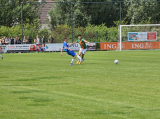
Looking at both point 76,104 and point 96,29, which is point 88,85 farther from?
point 96,29

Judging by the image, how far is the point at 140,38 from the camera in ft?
132

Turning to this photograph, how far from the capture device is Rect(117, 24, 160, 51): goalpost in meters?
40.1

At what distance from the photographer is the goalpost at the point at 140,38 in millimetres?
40094

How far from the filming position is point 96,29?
1807 inches

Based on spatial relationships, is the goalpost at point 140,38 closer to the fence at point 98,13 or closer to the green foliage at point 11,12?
the fence at point 98,13

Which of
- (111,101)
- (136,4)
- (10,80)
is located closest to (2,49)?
(136,4)

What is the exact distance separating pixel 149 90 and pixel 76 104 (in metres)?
2.86

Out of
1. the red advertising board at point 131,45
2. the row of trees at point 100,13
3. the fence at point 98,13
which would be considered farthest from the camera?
the row of trees at point 100,13

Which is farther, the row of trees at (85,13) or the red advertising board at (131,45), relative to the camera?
the row of trees at (85,13)

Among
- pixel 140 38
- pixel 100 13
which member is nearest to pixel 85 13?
pixel 100 13

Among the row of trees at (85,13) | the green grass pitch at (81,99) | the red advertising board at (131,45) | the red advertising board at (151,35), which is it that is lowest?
the green grass pitch at (81,99)

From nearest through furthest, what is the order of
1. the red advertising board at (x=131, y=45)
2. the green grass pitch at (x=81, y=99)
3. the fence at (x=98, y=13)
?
the green grass pitch at (x=81, y=99)
the red advertising board at (x=131, y=45)
the fence at (x=98, y=13)

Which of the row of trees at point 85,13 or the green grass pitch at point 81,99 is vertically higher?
the row of trees at point 85,13

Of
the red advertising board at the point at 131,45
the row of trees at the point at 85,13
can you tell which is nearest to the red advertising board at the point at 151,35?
the red advertising board at the point at 131,45
